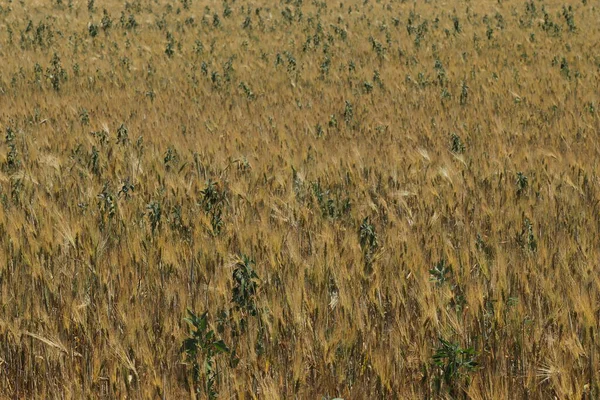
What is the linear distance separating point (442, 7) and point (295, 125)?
13653mm

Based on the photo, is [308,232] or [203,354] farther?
[308,232]

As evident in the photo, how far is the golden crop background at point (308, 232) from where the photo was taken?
2256 mm

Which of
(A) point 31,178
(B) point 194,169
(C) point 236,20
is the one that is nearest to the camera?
(A) point 31,178

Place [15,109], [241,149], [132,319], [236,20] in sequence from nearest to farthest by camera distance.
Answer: [132,319]
[241,149]
[15,109]
[236,20]

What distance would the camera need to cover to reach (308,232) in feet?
12.0

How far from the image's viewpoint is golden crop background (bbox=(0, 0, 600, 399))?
2.26 m

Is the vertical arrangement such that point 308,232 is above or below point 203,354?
below

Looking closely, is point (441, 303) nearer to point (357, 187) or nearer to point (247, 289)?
point (247, 289)

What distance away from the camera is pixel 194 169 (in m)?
4.95

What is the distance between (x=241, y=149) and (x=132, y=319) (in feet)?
10.6

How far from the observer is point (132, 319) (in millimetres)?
2455

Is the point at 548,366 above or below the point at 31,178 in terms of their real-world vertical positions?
above

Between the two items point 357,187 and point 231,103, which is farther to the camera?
point 231,103

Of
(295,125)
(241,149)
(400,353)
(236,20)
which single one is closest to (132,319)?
(400,353)
